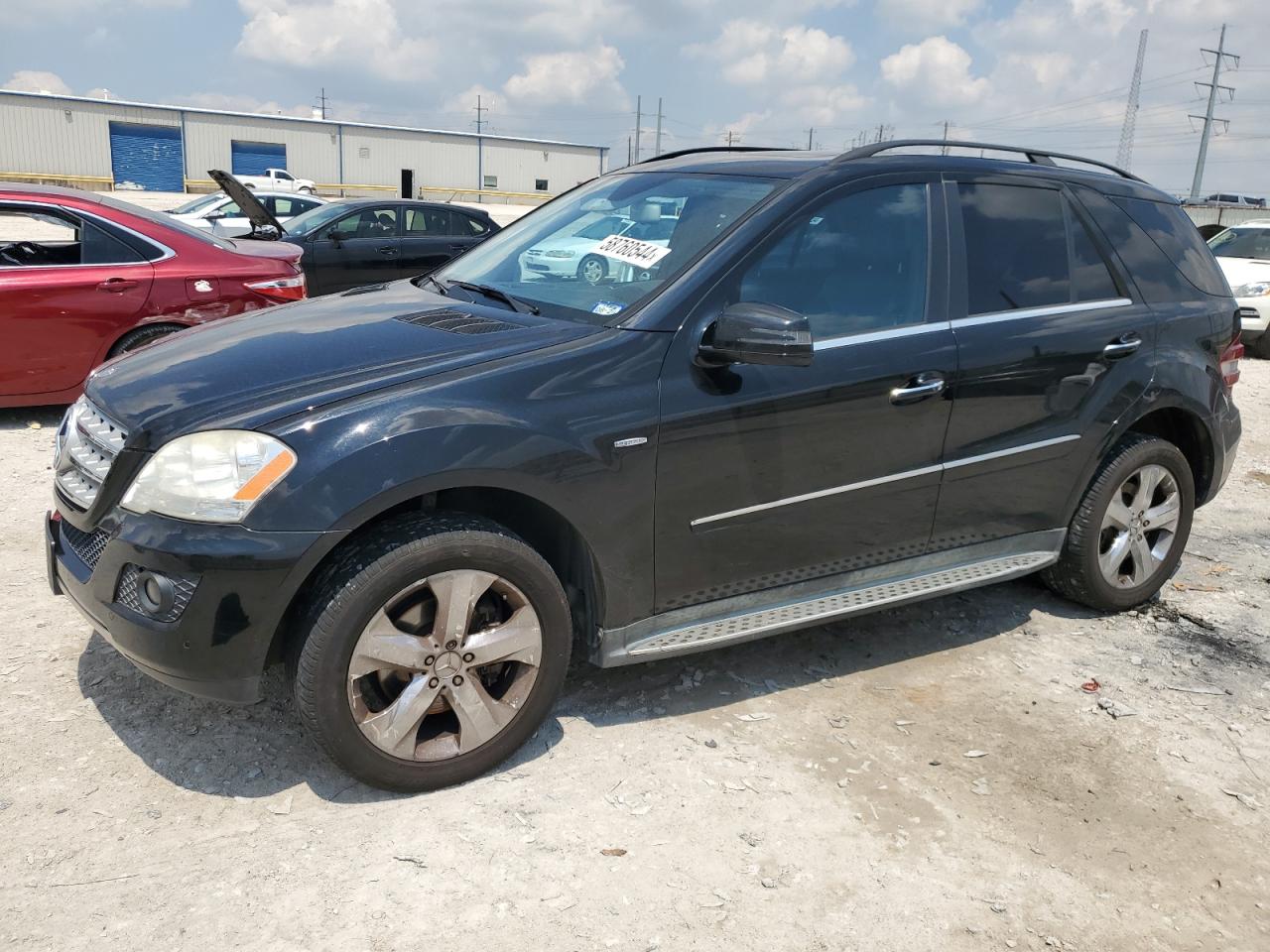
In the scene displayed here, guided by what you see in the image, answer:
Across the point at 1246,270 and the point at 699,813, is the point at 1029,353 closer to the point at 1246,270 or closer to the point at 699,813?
the point at 699,813

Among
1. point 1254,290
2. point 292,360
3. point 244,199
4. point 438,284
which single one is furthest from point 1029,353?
point 1254,290

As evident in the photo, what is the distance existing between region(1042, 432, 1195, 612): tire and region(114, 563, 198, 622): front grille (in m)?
3.38

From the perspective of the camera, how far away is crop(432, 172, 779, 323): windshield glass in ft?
11.1

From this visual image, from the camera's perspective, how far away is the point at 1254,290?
13.1m

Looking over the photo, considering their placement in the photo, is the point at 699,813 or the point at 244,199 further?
the point at 244,199

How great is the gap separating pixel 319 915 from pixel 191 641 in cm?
76

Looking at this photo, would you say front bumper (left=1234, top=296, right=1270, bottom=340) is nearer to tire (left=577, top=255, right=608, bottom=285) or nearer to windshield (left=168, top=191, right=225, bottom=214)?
tire (left=577, top=255, right=608, bottom=285)

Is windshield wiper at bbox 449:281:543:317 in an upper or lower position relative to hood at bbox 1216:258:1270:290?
lower

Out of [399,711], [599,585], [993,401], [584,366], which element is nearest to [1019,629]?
[993,401]

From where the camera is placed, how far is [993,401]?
380 centimetres

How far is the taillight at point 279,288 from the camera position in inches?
279

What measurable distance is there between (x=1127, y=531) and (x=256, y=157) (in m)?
60.6

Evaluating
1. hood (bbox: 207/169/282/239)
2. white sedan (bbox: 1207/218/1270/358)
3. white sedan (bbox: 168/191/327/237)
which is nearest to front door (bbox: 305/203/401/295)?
hood (bbox: 207/169/282/239)

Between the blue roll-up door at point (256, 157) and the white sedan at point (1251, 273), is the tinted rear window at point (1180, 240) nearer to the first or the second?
the white sedan at point (1251, 273)
